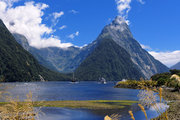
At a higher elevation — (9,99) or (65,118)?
(9,99)

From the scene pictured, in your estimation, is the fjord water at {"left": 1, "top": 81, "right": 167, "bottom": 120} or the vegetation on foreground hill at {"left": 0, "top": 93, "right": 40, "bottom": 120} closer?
the vegetation on foreground hill at {"left": 0, "top": 93, "right": 40, "bottom": 120}

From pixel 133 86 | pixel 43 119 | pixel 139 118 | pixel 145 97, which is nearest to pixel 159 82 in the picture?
pixel 133 86

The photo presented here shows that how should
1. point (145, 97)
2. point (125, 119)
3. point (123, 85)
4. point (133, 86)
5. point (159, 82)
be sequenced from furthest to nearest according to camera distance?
point (123, 85) < point (133, 86) < point (159, 82) < point (125, 119) < point (145, 97)

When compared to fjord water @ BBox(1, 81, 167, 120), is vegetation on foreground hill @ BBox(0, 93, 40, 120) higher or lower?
higher

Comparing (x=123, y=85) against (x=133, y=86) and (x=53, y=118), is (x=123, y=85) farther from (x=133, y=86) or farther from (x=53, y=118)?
(x=53, y=118)

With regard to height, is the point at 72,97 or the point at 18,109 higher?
the point at 18,109

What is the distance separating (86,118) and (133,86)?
135098 millimetres

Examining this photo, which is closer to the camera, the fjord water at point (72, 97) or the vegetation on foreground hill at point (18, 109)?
the vegetation on foreground hill at point (18, 109)

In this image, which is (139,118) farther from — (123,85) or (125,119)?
(123,85)

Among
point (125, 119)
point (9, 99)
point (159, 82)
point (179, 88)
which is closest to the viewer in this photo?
point (9, 99)

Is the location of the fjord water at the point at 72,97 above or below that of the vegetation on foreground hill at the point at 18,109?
below

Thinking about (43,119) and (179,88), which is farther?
(179,88)

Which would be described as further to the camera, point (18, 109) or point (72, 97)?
point (72, 97)

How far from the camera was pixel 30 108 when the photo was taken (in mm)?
6102
